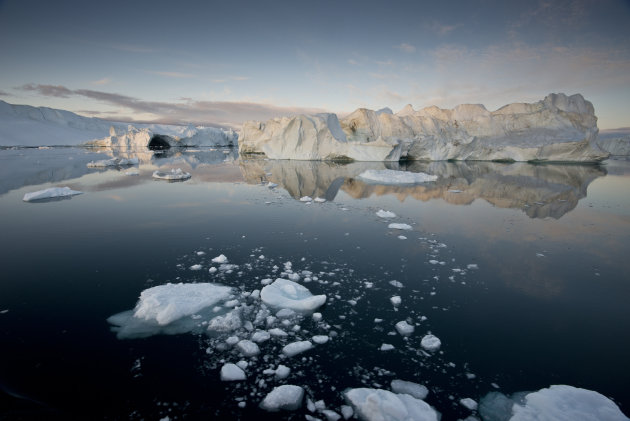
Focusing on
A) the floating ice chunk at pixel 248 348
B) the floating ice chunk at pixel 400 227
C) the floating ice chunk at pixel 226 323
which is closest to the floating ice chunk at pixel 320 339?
the floating ice chunk at pixel 248 348

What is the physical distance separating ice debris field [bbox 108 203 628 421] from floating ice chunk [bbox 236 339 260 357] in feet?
0.04

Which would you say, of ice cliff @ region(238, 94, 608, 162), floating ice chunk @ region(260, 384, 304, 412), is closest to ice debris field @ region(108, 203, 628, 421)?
floating ice chunk @ region(260, 384, 304, 412)

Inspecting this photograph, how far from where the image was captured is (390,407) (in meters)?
2.19

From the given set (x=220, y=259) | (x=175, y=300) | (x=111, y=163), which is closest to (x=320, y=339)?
(x=175, y=300)

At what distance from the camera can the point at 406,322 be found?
332cm

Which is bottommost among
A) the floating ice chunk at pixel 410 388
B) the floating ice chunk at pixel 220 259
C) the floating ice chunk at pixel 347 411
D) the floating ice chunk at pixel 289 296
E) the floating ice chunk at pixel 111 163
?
the floating ice chunk at pixel 347 411

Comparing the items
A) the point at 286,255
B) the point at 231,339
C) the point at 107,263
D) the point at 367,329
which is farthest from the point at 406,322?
the point at 107,263

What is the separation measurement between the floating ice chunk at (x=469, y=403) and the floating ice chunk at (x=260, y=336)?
72.1 inches

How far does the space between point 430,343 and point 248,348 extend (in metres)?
1.83

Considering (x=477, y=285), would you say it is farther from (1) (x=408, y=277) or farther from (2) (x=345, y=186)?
(2) (x=345, y=186)

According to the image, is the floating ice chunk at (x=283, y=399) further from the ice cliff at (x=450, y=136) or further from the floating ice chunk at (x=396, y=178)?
the ice cliff at (x=450, y=136)

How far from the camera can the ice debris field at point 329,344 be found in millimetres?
2289

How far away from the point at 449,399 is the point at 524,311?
200 cm

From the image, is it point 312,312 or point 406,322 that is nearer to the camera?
point 406,322
